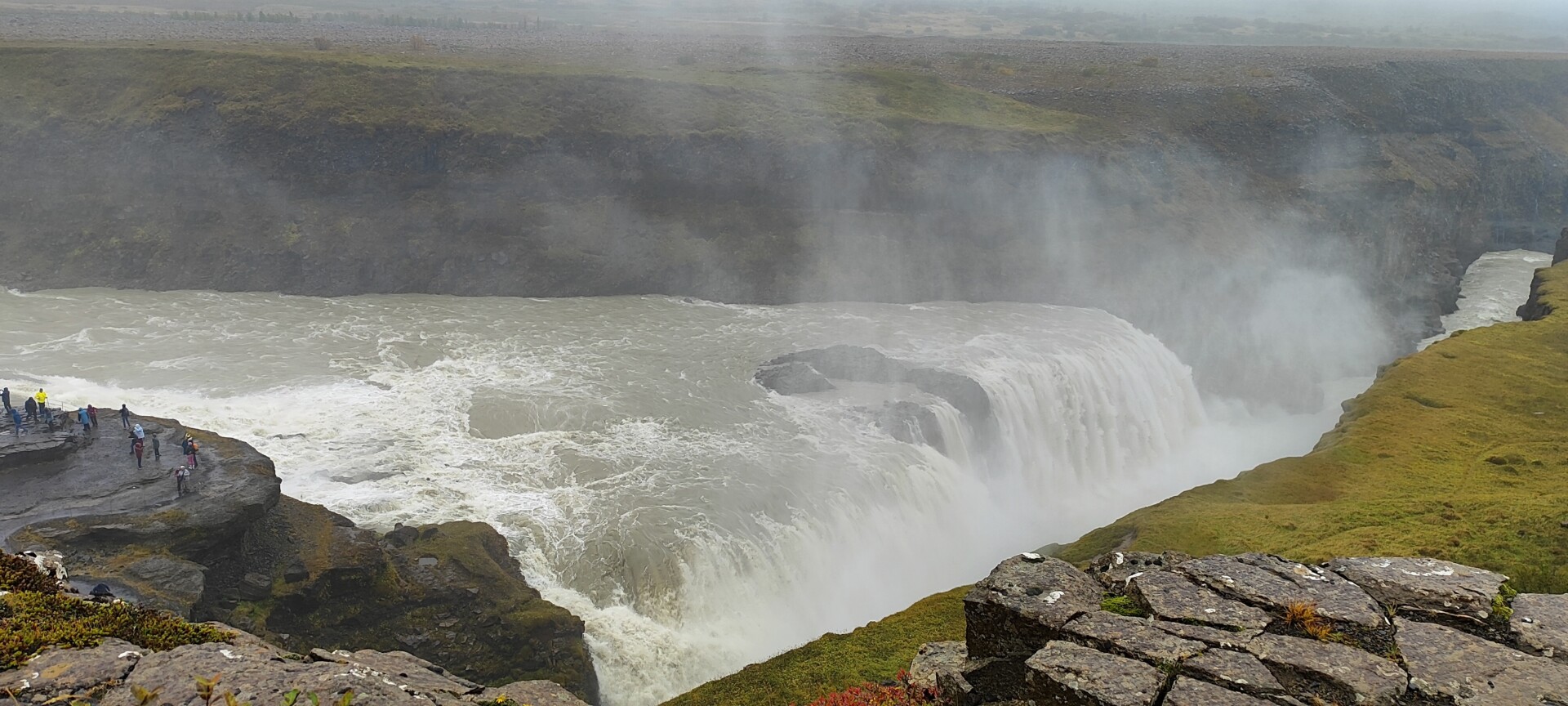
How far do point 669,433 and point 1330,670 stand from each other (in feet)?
95.9

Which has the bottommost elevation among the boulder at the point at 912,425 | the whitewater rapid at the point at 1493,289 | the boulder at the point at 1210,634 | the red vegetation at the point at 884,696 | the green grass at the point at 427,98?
the whitewater rapid at the point at 1493,289

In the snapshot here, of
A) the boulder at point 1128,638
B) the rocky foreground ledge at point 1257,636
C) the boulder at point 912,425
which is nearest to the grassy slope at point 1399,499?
the rocky foreground ledge at point 1257,636

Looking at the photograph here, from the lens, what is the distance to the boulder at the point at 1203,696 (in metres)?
10.7

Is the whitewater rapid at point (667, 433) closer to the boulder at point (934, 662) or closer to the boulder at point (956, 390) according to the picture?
the boulder at point (956, 390)

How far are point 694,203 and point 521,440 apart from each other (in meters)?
31.4

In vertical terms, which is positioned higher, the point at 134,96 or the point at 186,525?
the point at 134,96

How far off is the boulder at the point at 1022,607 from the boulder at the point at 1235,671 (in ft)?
5.50

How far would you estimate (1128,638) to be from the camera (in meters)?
12.0

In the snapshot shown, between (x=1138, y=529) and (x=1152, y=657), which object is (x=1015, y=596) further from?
(x=1138, y=529)

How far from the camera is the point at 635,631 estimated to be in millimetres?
27547

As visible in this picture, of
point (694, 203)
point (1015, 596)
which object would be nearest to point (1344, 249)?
point (694, 203)

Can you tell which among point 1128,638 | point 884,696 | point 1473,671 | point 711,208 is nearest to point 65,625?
point 884,696

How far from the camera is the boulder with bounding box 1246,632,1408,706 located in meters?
10.9

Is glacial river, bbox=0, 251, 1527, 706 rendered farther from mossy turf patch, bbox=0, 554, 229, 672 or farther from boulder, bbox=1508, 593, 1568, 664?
boulder, bbox=1508, 593, 1568, 664
